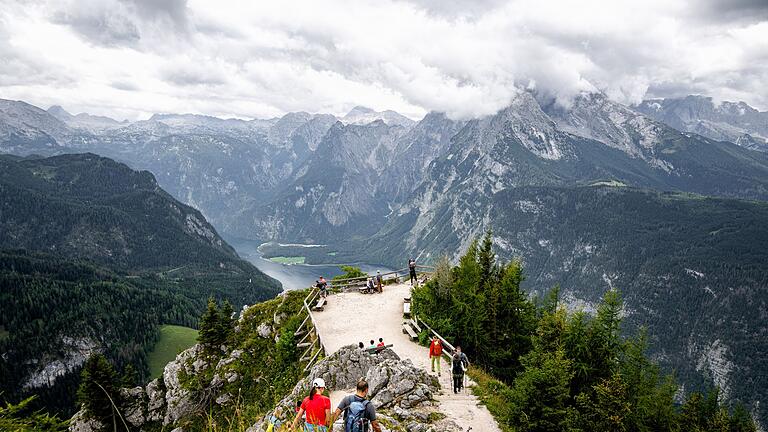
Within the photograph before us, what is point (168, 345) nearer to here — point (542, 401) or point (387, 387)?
point (387, 387)

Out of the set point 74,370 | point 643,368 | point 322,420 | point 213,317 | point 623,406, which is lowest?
point 74,370

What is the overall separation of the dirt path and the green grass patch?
1.02 ft

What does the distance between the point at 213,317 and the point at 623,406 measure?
102ft

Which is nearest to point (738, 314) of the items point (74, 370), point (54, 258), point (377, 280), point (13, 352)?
point (377, 280)

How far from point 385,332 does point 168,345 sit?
433 feet

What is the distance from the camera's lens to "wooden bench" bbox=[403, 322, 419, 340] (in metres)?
29.1

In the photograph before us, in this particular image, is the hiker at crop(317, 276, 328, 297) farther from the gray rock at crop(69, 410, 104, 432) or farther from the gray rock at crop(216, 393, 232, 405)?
the gray rock at crop(69, 410, 104, 432)

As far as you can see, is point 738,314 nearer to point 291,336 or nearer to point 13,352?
point 291,336

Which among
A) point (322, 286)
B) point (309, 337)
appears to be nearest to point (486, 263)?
point (309, 337)

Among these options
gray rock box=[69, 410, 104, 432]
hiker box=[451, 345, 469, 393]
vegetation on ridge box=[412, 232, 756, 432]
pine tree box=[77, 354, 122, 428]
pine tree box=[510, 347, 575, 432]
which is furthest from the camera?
gray rock box=[69, 410, 104, 432]

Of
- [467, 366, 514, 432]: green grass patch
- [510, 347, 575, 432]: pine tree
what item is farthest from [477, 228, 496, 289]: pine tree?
[510, 347, 575, 432]: pine tree

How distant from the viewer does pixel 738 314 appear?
189625 millimetres

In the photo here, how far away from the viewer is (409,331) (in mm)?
29938

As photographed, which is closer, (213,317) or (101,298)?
(213,317)
